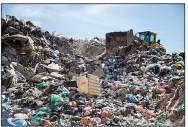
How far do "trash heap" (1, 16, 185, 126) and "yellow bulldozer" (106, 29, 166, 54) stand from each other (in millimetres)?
256

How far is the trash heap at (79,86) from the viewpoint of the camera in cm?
471

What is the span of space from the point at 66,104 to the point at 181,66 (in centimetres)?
300

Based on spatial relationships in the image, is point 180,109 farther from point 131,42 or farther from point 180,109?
point 131,42

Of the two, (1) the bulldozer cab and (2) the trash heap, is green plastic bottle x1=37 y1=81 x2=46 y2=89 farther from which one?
(1) the bulldozer cab

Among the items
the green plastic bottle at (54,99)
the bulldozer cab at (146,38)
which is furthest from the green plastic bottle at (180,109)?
the bulldozer cab at (146,38)

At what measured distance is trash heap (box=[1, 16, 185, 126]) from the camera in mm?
4711

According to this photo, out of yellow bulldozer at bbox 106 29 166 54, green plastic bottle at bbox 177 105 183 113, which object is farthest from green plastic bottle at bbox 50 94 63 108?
yellow bulldozer at bbox 106 29 166 54

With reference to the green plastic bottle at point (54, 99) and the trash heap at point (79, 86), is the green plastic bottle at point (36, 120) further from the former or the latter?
the green plastic bottle at point (54, 99)

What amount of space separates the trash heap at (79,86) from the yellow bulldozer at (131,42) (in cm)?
26

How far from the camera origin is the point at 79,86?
5742 mm

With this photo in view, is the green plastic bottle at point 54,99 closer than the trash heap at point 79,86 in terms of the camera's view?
No

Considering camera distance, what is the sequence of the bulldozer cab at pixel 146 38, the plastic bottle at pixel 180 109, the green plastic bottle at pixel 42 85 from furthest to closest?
the bulldozer cab at pixel 146 38, the green plastic bottle at pixel 42 85, the plastic bottle at pixel 180 109

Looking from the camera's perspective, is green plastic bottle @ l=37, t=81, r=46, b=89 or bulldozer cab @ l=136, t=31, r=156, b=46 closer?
green plastic bottle @ l=37, t=81, r=46, b=89

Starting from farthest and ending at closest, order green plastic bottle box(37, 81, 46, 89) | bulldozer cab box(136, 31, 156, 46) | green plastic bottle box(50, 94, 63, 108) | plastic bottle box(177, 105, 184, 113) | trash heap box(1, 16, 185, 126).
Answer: bulldozer cab box(136, 31, 156, 46) < green plastic bottle box(37, 81, 46, 89) < green plastic bottle box(50, 94, 63, 108) < trash heap box(1, 16, 185, 126) < plastic bottle box(177, 105, 184, 113)
